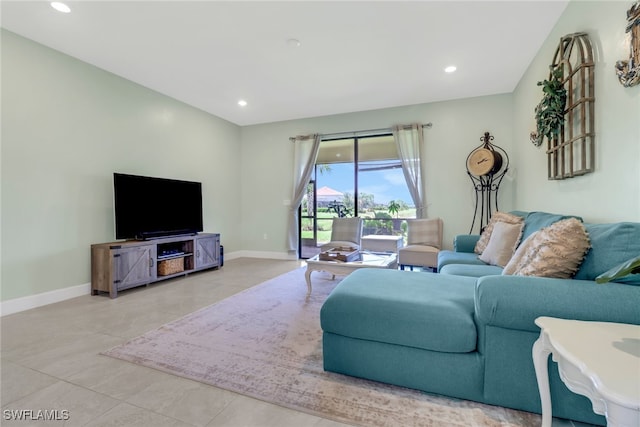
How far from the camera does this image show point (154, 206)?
3.89 m

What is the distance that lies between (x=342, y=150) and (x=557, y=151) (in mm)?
3474

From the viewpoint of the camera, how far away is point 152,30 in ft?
8.98

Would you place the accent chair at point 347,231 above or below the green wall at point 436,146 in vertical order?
below

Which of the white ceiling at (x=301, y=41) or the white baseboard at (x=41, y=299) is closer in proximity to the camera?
the white ceiling at (x=301, y=41)

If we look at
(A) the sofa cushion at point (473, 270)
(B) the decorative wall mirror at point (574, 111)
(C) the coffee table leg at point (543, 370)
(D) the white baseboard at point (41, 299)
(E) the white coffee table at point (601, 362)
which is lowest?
(D) the white baseboard at point (41, 299)

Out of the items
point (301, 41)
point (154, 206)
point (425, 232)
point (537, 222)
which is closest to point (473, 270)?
point (537, 222)

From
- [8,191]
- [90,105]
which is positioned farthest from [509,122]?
[8,191]

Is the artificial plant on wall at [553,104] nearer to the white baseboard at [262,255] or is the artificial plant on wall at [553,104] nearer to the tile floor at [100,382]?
the tile floor at [100,382]

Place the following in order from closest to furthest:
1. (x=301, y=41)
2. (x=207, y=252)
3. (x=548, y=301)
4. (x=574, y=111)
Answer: (x=548, y=301) → (x=574, y=111) → (x=301, y=41) → (x=207, y=252)

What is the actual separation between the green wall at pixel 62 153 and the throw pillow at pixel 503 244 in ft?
14.6

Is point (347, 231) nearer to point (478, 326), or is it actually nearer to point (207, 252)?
point (207, 252)

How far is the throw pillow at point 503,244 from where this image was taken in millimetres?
2525

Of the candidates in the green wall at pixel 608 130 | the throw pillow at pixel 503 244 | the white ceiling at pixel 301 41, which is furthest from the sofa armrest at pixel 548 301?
the white ceiling at pixel 301 41

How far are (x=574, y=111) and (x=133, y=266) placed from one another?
4694 mm
